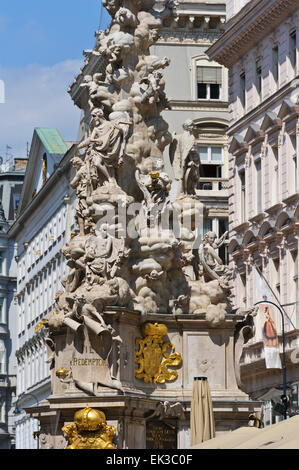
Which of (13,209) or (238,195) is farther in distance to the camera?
(13,209)

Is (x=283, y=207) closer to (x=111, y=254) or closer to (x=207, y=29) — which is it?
(x=207, y=29)

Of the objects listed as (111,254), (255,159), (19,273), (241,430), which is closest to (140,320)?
(111,254)

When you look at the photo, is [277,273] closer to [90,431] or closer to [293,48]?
[293,48]

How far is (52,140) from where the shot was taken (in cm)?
11238

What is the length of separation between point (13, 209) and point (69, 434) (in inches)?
4769

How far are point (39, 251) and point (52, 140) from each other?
757 centimetres

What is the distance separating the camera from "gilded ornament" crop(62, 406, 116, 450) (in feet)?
124

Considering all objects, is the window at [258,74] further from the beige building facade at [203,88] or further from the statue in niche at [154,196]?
the statue in niche at [154,196]

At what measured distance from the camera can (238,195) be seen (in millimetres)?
72125

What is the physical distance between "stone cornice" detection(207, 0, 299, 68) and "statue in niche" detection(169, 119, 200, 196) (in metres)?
25.4

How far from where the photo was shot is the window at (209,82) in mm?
82875

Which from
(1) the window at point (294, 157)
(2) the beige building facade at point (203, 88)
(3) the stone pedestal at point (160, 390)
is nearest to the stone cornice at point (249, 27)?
(1) the window at point (294, 157)

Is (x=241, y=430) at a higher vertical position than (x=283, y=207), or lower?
lower

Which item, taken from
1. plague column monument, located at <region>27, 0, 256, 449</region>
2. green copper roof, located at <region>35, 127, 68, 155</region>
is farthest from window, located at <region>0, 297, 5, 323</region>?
plague column monument, located at <region>27, 0, 256, 449</region>
